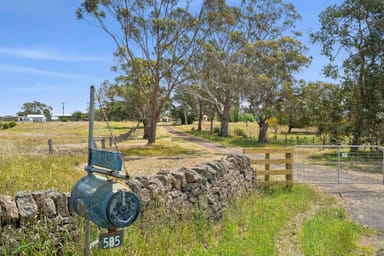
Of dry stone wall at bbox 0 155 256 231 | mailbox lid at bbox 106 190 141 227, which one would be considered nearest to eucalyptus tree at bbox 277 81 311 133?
dry stone wall at bbox 0 155 256 231

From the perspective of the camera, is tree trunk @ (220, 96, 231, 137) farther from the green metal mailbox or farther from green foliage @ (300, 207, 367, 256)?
the green metal mailbox

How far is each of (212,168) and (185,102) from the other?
56.9m

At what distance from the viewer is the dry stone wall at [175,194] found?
3.04 meters

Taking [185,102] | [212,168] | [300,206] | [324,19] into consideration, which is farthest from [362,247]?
[185,102]

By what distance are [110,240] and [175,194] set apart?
246cm

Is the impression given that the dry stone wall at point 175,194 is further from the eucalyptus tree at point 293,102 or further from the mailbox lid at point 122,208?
the eucalyptus tree at point 293,102

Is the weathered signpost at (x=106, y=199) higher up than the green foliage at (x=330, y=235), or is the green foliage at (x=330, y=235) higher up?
the weathered signpost at (x=106, y=199)

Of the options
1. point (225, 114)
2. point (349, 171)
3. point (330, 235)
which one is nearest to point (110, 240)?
point (330, 235)

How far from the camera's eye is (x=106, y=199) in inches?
93.2

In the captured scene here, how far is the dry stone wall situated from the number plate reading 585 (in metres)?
0.98

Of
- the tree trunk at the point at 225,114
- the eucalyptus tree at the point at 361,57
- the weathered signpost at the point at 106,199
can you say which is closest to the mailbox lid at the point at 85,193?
the weathered signpost at the point at 106,199

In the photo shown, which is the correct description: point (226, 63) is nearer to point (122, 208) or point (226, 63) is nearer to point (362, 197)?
point (362, 197)

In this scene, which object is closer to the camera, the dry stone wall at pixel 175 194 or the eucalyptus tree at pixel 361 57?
the dry stone wall at pixel 175 194

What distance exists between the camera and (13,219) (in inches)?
116
